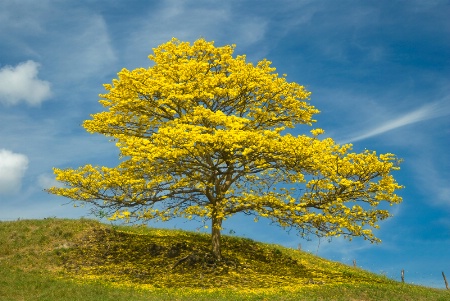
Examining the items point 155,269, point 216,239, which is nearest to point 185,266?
point 155,269

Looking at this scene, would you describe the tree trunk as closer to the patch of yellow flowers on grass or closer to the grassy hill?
the grassy hill

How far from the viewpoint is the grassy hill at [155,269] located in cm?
2502

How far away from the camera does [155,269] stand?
30.6 metres

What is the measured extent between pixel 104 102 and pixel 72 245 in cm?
1012

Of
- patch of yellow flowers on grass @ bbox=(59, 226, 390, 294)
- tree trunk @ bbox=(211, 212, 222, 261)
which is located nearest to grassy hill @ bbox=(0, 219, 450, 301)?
patch of yellow flowers on grass @ bbox=(59, 226, 390, 294)

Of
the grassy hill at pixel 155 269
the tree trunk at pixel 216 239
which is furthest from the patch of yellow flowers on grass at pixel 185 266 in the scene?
the tree trunk at pixel 216 239

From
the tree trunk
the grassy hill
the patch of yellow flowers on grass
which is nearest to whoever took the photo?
the grassy hill

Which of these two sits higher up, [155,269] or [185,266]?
[185,266]

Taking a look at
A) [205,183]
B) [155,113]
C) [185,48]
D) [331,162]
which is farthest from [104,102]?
[331,162]

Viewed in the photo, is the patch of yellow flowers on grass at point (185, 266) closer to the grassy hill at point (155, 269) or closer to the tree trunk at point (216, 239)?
the grassy hill at point (155, 269)

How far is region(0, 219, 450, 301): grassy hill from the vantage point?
25016mm

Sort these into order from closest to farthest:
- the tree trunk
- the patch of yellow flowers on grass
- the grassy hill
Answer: the grassy hill < the patch of yellow flowers on grass < the tree trunk

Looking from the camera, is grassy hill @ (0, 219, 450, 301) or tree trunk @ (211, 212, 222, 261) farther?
tree trunk @ (211, 212, 222, 261)

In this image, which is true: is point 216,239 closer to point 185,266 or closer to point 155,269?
point 185,266
